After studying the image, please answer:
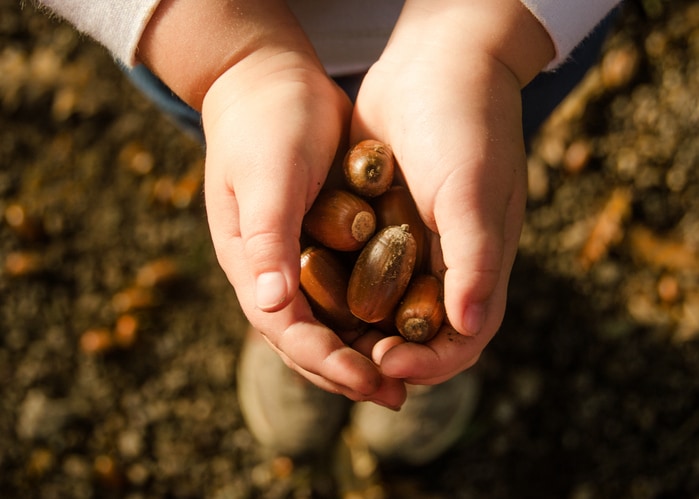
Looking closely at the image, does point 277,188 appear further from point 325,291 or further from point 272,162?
point 325,291

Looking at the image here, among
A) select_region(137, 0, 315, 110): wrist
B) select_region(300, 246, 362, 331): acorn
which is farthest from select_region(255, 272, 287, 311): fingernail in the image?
select_region(137, 0, 315, 110): wrist

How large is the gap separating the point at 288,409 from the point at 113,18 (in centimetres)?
86

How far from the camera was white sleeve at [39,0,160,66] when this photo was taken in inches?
42.1

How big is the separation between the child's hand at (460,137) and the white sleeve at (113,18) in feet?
1.16

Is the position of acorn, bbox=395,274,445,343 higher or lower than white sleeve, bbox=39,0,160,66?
lower

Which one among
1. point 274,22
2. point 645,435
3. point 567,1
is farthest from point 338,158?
point 645,435

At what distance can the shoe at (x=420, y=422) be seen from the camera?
5.00 feet

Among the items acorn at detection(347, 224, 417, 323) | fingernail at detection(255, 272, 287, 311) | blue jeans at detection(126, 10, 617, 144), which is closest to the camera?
fingernail at detection(255, 272, 287, 311)

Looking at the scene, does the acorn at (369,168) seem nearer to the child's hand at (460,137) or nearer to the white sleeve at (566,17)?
A: the child's hand at (460,137)

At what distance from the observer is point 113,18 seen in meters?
1.08

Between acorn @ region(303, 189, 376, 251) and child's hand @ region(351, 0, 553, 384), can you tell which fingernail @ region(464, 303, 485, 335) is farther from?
acorn @ region(303, 189, 376, 251)

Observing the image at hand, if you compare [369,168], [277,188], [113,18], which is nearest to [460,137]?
[369,168]

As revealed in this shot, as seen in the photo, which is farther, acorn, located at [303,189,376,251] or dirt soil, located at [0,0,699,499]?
dirt soil, located at [0,0,699,499]

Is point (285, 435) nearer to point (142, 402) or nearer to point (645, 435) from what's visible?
point (142, 402)
